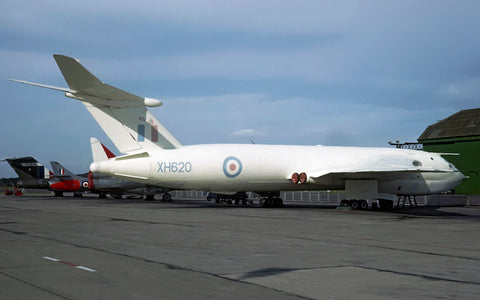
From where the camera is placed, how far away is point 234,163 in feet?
90.9

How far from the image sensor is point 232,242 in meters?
12.4

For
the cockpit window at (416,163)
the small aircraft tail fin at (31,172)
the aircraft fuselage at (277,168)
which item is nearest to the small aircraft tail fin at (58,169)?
the small aircraft tail fin at (31,172)

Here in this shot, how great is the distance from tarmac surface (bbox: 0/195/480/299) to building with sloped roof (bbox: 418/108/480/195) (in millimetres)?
44462

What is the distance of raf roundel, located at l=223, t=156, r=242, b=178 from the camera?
27.5m

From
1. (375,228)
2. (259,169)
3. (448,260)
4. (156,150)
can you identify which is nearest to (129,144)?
(156,150)

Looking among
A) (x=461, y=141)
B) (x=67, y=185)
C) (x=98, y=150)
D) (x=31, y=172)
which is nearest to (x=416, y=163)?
(x=98, y=150)

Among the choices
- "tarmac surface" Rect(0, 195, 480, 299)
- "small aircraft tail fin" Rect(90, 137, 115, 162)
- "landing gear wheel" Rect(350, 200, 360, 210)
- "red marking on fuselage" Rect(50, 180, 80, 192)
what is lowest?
"tarmac surface" Rect(0, 195, 480, 299)

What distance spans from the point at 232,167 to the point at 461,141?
39985 mm

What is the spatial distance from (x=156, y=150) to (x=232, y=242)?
596 inches

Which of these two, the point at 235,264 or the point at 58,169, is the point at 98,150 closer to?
the point at 58,169

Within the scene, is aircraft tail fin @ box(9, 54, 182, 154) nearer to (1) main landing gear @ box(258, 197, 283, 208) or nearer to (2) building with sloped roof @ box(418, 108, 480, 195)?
(1) main landing gear @ box(258, 197, 283, 208)

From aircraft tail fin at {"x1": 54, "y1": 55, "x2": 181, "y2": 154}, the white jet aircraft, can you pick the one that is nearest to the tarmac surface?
the white jet aircraft

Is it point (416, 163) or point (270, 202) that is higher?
point (416, 163)

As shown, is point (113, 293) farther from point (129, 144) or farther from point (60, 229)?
point (129, 144)
